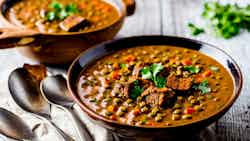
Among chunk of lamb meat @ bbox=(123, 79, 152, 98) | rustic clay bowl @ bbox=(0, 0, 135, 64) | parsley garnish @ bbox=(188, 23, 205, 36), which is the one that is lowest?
chunk of lamb meat @ bbox=(123, 79, 152, 98)

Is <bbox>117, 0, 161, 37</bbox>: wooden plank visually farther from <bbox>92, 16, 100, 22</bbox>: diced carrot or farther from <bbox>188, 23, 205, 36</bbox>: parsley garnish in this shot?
<bbox>92, 16, 100, 22</bbox>: diced carrot

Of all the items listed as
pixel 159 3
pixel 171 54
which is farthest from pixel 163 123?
pixel 159 3

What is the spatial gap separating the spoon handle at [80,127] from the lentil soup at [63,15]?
0.68 meters

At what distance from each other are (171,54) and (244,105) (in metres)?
0.53

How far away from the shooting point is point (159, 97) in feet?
8.32

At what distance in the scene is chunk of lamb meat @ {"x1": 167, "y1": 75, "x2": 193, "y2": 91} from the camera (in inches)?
104

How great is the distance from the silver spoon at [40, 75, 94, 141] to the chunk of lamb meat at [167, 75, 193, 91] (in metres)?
0.51

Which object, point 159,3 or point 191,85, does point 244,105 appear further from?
point 159,3

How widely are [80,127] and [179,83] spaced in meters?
0.58

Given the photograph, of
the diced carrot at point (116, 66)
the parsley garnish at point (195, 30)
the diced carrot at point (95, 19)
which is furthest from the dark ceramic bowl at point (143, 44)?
the parsley garnish at point (195, 30)

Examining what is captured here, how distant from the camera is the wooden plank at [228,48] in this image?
2850 millimetres

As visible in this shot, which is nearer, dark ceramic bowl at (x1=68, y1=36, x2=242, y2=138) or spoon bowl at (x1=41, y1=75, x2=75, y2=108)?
dark ceramic bowl at (x1=68, y1=36, x2=242, y2=138)

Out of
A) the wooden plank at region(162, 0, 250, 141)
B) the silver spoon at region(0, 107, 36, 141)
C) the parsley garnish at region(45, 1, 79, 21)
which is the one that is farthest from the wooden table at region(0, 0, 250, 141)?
the parsley garnish at region(45, 1, 79, 21)

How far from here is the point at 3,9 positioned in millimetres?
3660
